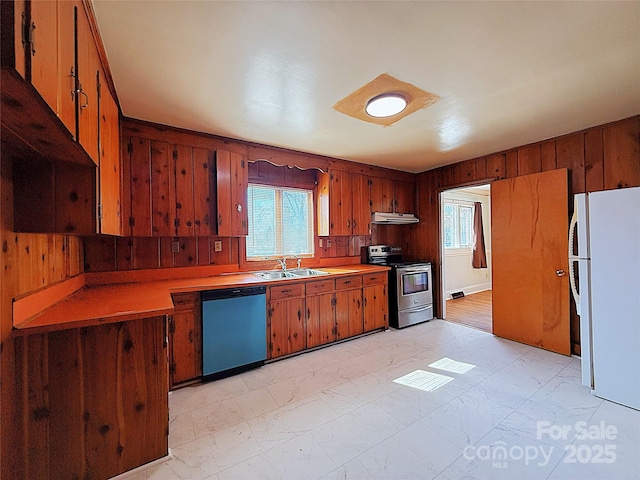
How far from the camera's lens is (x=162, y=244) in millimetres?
2803

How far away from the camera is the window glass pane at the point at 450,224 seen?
19.6 ft

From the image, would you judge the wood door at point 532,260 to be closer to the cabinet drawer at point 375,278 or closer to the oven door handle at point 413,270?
the oven door handle at point 413,270

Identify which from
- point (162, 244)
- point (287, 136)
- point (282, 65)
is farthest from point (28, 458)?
point (287, 136)

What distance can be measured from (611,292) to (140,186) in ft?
13.6

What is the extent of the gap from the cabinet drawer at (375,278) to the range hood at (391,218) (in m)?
0.86

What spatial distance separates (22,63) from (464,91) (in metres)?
2.39

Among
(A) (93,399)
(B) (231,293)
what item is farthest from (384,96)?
(A) (93,399)

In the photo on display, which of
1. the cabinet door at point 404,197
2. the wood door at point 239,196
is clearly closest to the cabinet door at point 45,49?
the wood door at point 239,196

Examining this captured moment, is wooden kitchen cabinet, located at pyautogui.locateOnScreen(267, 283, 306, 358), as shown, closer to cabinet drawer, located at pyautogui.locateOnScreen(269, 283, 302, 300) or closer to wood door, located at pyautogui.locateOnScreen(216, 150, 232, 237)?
cabinet drawer, located at pyautogui.locateOnScreen(269, 283, 302, 300)

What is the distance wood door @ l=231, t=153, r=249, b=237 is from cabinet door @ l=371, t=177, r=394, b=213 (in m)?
2.06

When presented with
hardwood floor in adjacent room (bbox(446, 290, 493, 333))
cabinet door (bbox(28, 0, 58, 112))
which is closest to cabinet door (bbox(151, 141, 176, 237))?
cabinet door (bbox(28, 0, 58, 112))

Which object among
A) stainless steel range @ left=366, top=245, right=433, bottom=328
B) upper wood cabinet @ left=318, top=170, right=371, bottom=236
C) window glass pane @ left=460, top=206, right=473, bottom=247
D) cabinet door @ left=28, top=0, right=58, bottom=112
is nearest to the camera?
cabinet door @ left=28, top=0, right=58, bottom=112

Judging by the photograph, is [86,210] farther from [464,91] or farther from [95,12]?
[464,91]

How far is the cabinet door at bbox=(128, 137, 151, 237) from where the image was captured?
2518mm
